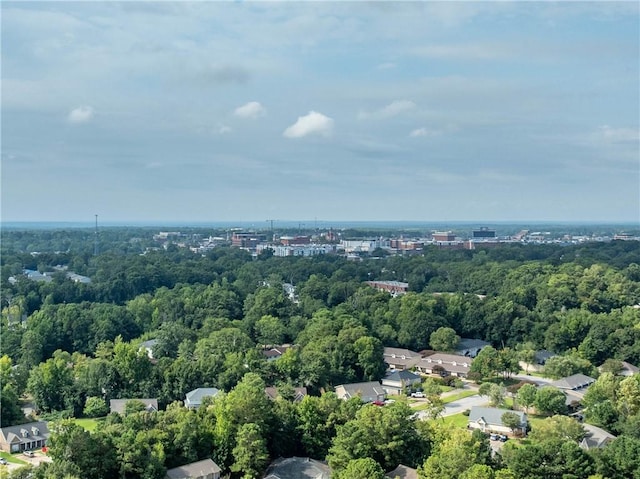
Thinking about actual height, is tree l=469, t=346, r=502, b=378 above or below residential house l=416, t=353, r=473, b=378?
above

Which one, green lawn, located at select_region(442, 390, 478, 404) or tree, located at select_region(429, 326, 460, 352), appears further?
tree, located at select_region(429, 326, 460, 352)

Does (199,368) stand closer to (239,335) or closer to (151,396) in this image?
(151,396)

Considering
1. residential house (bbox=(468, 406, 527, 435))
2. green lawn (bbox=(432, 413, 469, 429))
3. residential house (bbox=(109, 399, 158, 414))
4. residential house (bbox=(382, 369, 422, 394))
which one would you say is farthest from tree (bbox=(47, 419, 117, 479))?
residential house (bbox=(382, 369, 422, 394))

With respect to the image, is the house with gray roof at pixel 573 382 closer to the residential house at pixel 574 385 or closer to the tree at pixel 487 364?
the residential house at pixel 574 385

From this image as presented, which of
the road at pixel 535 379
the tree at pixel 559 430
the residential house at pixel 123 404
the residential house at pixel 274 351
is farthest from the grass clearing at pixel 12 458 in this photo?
the road at pixel 535 379

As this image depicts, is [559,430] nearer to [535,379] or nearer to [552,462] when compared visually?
[552,462]

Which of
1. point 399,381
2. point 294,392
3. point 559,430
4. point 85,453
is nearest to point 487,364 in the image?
point 399,381

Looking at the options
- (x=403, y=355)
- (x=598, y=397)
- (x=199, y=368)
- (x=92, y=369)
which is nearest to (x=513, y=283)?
(x=403, y=355)

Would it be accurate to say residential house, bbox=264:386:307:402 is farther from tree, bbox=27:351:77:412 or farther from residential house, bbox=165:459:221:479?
tree, bbox=27:351:77:412
